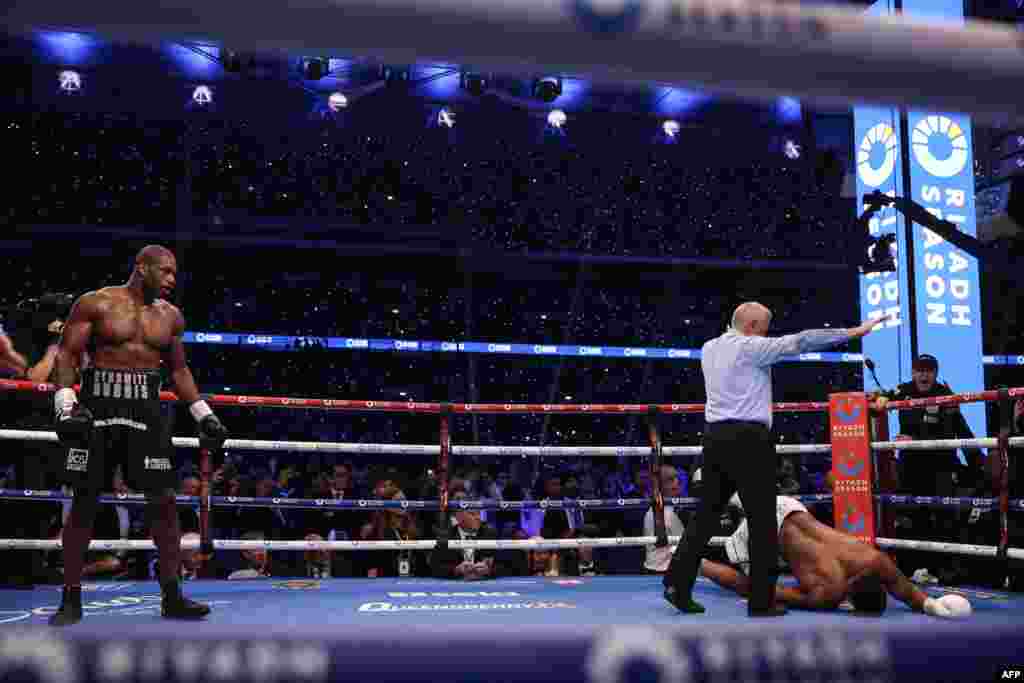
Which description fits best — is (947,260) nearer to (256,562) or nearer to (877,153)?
(877,153)

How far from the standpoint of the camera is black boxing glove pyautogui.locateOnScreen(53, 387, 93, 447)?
8.45ft

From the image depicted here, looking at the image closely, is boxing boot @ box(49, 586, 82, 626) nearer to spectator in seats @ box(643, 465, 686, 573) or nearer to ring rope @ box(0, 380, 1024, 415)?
ring rope @ box(0, 380, 1024, 415)

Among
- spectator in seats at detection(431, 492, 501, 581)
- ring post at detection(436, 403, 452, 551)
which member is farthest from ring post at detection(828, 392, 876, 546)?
ring post at detection(436, 403, 452, 551)

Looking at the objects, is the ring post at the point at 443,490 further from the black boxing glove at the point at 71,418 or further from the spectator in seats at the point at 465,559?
the black boxing glove at the point at 71,418

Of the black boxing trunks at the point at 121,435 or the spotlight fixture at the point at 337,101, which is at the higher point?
the spotlight fixture at the point at 337,101

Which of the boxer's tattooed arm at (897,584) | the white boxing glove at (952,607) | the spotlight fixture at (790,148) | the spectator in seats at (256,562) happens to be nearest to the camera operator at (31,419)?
the spectator in seats at (256,562)

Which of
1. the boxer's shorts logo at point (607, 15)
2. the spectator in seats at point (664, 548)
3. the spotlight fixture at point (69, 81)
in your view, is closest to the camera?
the boxer's shorts logo at point (607, 15)

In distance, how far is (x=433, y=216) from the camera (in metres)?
12.1

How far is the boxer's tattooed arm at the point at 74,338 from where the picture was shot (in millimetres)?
2721

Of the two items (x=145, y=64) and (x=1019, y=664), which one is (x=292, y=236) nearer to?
(x=145, y=64)

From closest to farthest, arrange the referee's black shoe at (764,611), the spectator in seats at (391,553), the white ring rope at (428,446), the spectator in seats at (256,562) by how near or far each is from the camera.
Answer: the referee's black shoe at (764,611) → the white ring rope at (428,446) → the spectator in seats at (391,553) → the spectator in seats at (256,562)

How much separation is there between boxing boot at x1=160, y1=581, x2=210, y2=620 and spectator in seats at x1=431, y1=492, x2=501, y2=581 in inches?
58.5

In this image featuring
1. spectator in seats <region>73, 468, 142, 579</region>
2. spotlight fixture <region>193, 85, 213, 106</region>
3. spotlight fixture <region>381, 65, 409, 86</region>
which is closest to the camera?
spectator in seats <region>73, 468, 142, 579</region>

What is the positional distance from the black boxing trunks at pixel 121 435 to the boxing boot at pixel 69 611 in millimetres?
317
